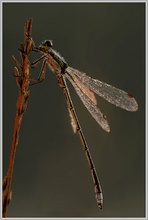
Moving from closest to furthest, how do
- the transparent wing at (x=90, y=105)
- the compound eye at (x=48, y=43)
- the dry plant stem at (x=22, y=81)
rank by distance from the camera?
1. the dry plant stem at (x=22, y=81)
2. the compound eye at (x=48, y=43)
3. the transparent wing at (x=90, y=105)

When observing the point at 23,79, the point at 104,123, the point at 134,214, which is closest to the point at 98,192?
the point at 104,123

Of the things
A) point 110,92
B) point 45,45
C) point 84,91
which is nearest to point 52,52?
point 45,45

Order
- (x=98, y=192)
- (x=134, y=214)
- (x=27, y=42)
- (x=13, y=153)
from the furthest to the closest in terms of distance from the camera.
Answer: (x=134, y=214) → (x=98, y=192) → (x=27, y=42) → (x=13, y=153)

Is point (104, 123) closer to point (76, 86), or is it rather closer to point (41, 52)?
point (76, 86)

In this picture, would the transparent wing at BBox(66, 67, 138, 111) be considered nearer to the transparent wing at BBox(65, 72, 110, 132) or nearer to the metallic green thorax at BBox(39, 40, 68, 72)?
the transparent wing at BBox(65, 72, 110, 132)

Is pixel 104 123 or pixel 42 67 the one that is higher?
pixel 42 67

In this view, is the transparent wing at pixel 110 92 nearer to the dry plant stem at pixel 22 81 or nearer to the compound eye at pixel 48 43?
the compound eye at pixel 48 43

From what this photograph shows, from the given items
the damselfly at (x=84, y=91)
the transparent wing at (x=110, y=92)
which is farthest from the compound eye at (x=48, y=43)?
the transparent wing at (x=110, y=92)
